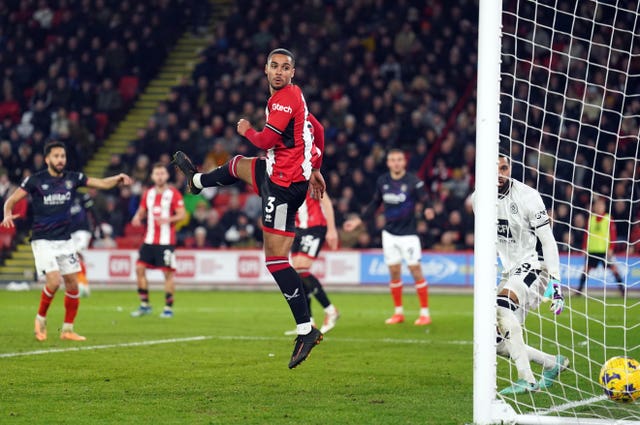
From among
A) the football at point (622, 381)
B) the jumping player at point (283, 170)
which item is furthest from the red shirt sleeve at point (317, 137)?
the football at point (622, 381)

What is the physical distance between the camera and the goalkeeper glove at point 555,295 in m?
7.79

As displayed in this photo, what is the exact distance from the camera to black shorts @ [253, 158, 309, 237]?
793cm

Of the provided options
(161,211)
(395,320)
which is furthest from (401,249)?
(161,211)

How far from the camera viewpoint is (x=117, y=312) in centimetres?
1655

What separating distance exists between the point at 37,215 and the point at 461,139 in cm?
1452

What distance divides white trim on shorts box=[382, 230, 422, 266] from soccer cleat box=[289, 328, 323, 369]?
6.92m

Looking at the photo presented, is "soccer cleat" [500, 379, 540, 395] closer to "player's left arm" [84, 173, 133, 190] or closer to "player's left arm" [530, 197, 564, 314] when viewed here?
"player's left arm" [530, 197, 564, 314]

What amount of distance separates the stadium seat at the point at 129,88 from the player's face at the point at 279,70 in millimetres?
22824

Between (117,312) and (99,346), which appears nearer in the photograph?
(99,346)

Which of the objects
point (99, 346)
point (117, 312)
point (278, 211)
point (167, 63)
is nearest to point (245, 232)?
point (117, 312)

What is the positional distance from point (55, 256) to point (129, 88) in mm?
18818

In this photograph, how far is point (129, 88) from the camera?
98.4ft

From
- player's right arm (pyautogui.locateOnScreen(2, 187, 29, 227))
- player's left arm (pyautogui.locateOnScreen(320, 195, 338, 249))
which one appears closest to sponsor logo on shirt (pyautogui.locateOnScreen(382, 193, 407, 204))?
player's left arm (pyautogui.locateOnScreen(320, 195, 338, 249))

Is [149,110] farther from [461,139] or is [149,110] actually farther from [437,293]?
[437,293]
